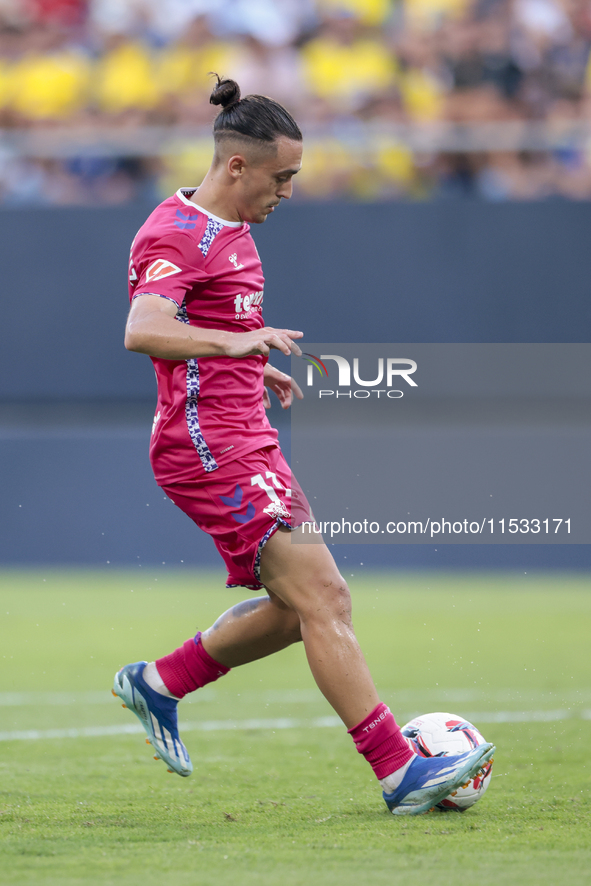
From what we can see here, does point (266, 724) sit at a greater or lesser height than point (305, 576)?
lesser

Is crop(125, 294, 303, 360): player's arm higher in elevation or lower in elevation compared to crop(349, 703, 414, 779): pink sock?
higher

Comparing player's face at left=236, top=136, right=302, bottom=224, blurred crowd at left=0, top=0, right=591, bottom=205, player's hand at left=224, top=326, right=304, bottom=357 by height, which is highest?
blurred crowd at left=0, top=0, right=591, bottom=205

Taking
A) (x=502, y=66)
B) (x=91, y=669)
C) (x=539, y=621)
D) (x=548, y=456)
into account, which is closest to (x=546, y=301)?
(x=548, y=456)

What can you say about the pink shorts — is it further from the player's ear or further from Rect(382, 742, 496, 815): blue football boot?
the player's ear

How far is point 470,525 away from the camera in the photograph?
915 cm

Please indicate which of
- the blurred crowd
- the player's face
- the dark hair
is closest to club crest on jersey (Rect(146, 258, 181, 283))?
the player's face

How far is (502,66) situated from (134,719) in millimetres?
6762

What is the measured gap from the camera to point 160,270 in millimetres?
3811

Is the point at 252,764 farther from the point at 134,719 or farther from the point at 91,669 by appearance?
the point at 91,669

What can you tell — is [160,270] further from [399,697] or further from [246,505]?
[399,697]

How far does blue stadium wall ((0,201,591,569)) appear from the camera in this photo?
10.2 metres

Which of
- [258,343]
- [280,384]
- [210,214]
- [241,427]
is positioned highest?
[210,214]

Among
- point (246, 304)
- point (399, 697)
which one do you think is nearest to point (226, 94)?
point (246, 304)

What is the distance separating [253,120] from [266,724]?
274 centimetres
